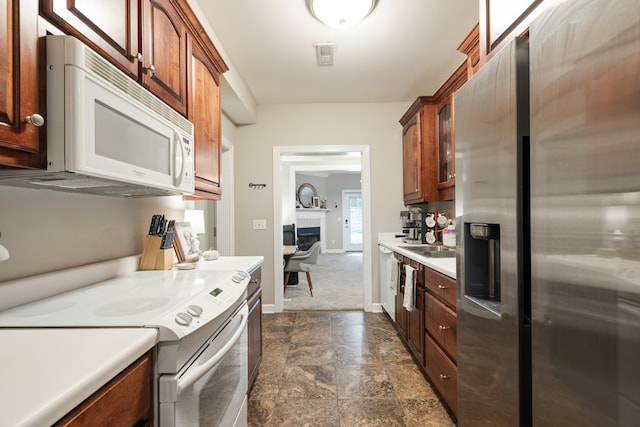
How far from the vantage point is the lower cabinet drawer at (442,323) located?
5.10ft

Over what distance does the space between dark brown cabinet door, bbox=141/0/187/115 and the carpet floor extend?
9.27ft

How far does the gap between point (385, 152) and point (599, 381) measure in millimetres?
3129

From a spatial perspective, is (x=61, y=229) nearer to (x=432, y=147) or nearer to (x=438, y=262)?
(x=438, y=262)

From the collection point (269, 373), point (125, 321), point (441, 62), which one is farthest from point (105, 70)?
point (441, 62)

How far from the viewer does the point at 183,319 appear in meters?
0.83

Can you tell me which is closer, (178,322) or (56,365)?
(56,365)

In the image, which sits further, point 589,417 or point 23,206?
point 23,206

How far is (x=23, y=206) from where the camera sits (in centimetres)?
103

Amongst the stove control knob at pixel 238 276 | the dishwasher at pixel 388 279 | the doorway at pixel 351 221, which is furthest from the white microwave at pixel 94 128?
the doorway at pixel 351 221

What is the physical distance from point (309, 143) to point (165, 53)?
7.39ft

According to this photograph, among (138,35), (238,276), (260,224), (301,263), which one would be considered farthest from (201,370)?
(301,263)

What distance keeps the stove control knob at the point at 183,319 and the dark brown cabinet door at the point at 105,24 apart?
883mm

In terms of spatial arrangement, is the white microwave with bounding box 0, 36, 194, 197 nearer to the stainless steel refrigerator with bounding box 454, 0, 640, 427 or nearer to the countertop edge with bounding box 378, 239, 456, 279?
the stainless steel refrigerator with bounding box 454, 0, 640, 427

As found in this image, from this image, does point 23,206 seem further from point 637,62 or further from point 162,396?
point 637,62
